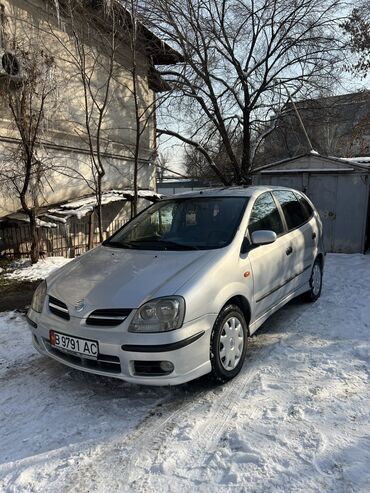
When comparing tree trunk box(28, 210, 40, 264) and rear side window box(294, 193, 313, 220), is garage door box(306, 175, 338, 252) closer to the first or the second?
rear side window box(294, 193, 313, 220)

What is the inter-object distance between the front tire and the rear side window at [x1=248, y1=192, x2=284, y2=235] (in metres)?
0.94

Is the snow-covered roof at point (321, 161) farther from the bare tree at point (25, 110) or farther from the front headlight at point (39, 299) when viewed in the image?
the front headlight at point (39, 299)

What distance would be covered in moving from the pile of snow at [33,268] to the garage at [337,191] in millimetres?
5344

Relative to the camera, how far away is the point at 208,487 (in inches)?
85.3

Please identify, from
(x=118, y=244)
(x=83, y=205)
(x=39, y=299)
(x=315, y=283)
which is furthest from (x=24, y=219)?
(x=315, y=283)

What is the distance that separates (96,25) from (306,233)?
23.7 ft

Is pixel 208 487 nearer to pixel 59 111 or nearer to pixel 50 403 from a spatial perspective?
pixel 50 403

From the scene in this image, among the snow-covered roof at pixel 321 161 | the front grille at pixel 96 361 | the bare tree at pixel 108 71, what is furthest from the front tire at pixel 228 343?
the snow-covered roof at pixel 321 161

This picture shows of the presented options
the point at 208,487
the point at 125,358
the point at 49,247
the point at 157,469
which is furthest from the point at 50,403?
the point at 49,247

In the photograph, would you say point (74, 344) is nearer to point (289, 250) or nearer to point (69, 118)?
point (289, 250)

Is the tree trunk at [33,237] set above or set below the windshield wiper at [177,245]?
below

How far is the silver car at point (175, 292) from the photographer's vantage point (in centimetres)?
280

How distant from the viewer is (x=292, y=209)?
4.93 metres

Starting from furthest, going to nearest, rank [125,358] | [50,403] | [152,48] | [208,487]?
[152,48] → [50,403] → [125,358] → [208,487]
